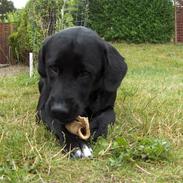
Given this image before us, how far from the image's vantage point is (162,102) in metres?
4.81

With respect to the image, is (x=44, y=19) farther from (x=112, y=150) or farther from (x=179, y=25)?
(x=179, y=25)

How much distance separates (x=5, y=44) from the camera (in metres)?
11.7

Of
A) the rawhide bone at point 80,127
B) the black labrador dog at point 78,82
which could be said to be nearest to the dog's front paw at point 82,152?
the black labrador dog at point 78,82

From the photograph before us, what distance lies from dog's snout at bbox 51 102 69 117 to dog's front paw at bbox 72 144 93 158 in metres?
0.25

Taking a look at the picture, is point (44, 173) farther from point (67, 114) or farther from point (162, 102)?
point (162, 102)

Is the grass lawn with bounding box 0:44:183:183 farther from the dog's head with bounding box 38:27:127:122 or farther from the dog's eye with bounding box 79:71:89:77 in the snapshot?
the dog's eye with bounding box 79:71:89:77

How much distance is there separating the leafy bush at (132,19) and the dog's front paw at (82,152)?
476 inches

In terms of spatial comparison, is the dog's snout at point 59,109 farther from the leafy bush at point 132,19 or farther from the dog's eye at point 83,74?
the leafy bush at point 132,19

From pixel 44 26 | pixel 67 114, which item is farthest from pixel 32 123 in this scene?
pixel 44 26

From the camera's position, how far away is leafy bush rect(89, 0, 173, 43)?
48.8 feet

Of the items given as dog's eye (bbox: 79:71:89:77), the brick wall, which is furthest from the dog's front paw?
the brick wall

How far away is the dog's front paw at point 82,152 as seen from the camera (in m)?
3.01

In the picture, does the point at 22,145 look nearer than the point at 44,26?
Yes

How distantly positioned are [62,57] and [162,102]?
1.87m
